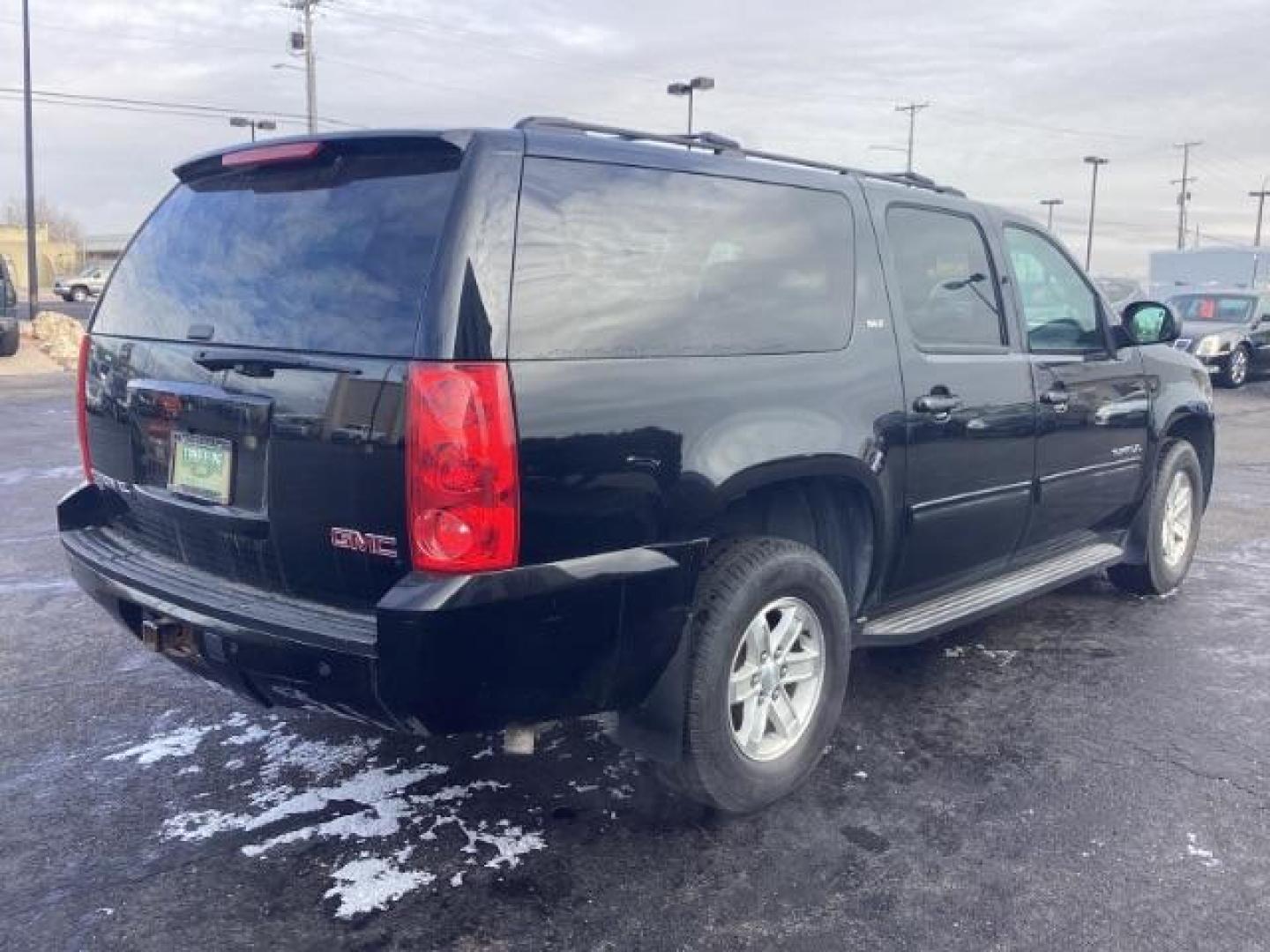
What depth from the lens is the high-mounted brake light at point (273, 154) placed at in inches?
120

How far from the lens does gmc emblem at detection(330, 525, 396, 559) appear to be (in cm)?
270

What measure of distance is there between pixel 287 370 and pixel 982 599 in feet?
8.91

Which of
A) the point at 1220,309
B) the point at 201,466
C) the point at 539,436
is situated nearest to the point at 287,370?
the point at 201,466

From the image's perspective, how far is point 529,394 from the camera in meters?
2.71

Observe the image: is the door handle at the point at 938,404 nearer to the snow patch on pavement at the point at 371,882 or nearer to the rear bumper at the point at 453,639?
the rear bumper at the point at 453,639

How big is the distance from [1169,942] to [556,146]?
248cm

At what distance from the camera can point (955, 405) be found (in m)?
4.00

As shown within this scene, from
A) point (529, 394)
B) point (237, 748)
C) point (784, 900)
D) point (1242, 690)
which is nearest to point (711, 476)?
point (529, 394)

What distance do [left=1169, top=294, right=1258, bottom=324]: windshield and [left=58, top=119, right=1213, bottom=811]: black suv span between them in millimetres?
17655

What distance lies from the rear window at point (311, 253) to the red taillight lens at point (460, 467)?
0.15 metres

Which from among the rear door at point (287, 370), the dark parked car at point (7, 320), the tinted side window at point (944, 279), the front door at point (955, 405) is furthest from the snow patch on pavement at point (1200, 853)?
the dark parked car at point (7, 320)

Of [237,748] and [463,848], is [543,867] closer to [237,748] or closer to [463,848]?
[463,848]

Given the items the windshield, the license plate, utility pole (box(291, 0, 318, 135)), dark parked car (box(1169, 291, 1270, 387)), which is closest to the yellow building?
utility pole (box(291, 0, 318, 135))

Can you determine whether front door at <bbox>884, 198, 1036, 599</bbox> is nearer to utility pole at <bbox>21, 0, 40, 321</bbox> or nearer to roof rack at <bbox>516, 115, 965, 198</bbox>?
roof rack at <bbox>516, 115, 965, 198</bbox>
